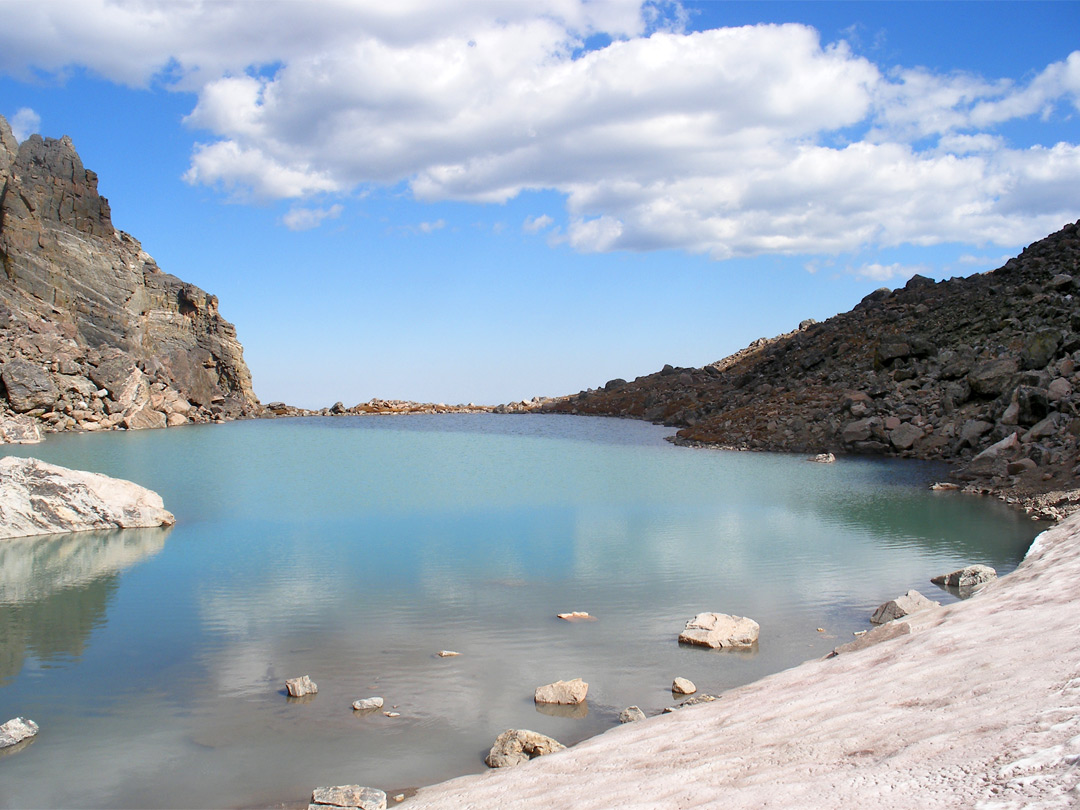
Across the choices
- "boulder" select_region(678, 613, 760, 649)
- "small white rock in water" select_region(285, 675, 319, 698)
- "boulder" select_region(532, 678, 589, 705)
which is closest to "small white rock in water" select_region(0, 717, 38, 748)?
"small white rock in water" select_region(285, 675, 319, 698)

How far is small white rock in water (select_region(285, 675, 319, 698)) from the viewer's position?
859 cm

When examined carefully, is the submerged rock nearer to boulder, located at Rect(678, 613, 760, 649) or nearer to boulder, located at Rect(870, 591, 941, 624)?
boulder, located at Rect(870, 591, 941, 624)

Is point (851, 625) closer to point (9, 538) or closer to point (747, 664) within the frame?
point (747, 664)

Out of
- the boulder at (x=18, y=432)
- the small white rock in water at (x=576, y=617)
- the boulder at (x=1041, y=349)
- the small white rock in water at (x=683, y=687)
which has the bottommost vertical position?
the small white rock in water at (x=683, y=687)

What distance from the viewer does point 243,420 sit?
230ft

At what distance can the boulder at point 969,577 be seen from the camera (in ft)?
41.8

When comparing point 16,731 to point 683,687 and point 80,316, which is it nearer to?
point 683,687

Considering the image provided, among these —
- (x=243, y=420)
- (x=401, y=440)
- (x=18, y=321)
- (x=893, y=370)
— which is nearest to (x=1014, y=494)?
(x=893, y=370)

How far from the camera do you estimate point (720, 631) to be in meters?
10.4

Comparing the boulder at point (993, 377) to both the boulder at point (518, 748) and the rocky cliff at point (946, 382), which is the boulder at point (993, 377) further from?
the boulder at point (518, 748)

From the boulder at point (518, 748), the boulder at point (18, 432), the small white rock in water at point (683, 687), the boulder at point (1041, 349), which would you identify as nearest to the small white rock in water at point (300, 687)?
the boulder at point (518, 748)

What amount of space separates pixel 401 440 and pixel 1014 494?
35479 mm

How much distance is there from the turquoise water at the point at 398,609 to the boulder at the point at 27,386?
83.8 ft

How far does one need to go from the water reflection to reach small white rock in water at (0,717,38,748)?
1877 millimetres
